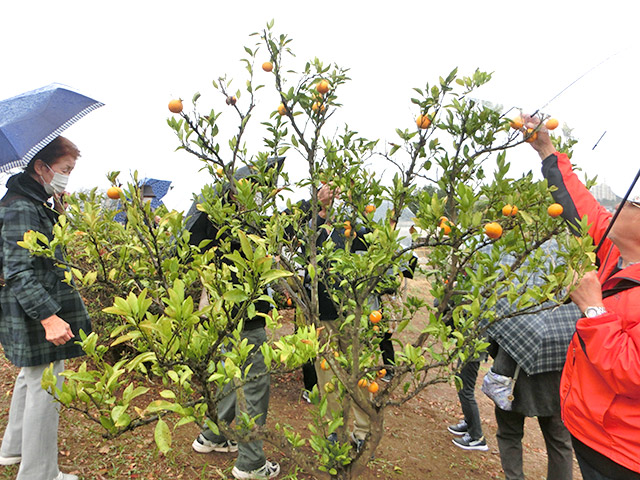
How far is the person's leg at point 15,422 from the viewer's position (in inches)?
93.9

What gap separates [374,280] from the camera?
1783 millimetres

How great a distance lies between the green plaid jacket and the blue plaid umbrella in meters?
0.18

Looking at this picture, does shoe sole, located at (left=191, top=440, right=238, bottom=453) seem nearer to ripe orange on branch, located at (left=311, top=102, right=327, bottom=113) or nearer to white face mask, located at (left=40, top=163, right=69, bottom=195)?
white face mask, located at (left=40, top=163, right=69, bottom=195)

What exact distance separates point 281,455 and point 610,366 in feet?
7.54

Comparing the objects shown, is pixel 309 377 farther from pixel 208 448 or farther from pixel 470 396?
pixel 470 396

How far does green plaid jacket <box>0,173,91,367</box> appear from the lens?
202 centimetres

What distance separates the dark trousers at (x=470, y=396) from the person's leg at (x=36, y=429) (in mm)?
2730

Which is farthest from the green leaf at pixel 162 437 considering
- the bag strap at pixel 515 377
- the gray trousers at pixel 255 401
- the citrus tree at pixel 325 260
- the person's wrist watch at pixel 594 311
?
the bag strap at pixel 515 377

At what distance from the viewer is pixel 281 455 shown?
2926 mm

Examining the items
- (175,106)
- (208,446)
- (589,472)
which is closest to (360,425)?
(208,446)

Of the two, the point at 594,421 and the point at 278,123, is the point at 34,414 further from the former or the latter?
the point at 594,421

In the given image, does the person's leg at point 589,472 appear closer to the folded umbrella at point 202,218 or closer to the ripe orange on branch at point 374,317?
the ripe orange on branch at point 374,317

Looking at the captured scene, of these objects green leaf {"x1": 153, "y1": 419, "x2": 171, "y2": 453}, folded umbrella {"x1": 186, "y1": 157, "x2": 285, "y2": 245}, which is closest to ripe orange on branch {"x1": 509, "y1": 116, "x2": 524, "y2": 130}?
folded umbrella {"x1": 186, "y1": 157, "x2": 285, "y2": 245}

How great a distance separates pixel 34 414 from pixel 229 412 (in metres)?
1.15
